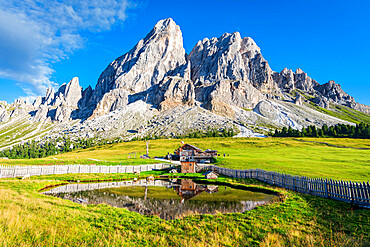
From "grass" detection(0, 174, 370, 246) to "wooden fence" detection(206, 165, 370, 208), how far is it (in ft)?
5.98

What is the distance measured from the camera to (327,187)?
17672 millimetres

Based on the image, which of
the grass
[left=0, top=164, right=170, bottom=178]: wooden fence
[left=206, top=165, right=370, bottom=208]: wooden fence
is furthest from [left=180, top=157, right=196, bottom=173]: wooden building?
the grass

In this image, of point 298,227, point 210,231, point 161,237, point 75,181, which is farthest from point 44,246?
point 75,181

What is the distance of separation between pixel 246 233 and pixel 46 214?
35.1 ft

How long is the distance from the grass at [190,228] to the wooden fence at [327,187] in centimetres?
182

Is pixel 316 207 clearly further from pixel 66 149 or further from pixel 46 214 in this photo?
pixel 66 149

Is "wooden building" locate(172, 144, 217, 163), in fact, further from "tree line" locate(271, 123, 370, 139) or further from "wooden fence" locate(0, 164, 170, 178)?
"tree line" locate(271, 123, 370, 139)

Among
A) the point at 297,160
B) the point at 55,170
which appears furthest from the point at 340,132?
the point at 55,170

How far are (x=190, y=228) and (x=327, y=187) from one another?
49.8ft

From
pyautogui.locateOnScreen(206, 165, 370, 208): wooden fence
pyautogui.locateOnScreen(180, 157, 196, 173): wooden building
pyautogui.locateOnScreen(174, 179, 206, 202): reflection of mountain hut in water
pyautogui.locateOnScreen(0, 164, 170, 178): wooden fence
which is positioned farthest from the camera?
pyautogui.locateOnScreen(180, 157, 196, 173): wooden building

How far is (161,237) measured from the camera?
8883 millimetres

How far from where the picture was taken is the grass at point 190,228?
729 centimetres

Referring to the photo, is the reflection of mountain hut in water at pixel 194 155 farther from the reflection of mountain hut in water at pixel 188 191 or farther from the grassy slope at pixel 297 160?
the reflection of mountain hut in water at pixel 188 191

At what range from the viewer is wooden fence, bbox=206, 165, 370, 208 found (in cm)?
1448
